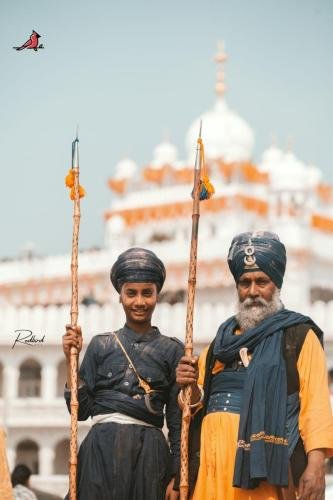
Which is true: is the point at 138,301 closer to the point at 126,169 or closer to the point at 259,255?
the point at 259,255

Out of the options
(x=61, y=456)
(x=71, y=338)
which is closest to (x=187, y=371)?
(x=71, y=338)

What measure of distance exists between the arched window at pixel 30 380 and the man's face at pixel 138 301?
27.6m

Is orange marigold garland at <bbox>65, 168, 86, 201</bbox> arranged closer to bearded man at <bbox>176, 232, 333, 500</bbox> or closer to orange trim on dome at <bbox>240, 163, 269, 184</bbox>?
bearded man at <bbox>176, 232, 333, 500</bbox>

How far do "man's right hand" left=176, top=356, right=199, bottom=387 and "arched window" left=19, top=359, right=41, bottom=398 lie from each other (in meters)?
28.0

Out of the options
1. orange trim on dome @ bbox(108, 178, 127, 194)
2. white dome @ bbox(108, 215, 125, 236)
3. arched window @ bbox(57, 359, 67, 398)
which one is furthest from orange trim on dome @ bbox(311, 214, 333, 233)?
arched window @ bbox(57, 359, 67, 398)

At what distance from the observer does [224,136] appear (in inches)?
1828

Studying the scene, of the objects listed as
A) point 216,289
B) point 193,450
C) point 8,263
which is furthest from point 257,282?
point 8,263

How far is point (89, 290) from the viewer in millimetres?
39500

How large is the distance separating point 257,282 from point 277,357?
0.39 metres

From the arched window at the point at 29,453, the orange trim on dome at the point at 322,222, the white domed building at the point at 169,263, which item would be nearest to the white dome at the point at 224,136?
the white domed building at the point at 169,263

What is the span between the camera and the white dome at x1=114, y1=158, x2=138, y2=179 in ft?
156

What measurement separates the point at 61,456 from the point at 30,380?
2636 millimetres

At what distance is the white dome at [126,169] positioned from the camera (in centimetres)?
4752

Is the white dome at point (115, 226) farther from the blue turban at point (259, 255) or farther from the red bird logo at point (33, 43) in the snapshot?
the blue turban at point (259, 255)
